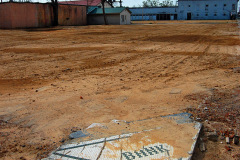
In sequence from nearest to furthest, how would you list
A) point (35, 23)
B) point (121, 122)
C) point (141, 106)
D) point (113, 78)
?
point (121, 122)
point (141, 106)
point (113, 78)
point (35, 23)

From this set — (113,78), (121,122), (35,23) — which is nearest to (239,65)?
(113,78)

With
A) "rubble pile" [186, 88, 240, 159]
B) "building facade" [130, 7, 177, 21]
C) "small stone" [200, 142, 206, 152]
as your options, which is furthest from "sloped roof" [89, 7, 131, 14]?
"small stone" [200, 142, 206, 152]

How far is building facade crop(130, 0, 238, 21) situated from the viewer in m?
68.2

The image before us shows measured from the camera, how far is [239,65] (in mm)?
8836

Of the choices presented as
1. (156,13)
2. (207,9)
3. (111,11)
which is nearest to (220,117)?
(111,11)

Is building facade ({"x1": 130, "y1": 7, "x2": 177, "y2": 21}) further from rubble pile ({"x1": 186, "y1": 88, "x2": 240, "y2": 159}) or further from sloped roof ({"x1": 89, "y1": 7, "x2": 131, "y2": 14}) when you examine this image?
rubble pile ({"x1": 186, "y1": 88, "x2": 240, "y2": 159})

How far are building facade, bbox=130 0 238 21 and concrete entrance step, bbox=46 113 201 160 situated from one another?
65.1 m

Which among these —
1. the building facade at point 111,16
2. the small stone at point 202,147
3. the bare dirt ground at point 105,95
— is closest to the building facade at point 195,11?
the building facade at point 111,16

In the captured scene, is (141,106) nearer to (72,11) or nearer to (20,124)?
(20,124)

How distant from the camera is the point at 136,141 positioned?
12.1 feet

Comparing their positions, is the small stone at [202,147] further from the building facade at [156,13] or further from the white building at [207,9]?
the building facade at [156,13]

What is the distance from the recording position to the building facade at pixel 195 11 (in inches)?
2687

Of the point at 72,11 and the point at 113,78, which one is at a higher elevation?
the point at 72,11

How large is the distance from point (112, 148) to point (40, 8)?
114ft
